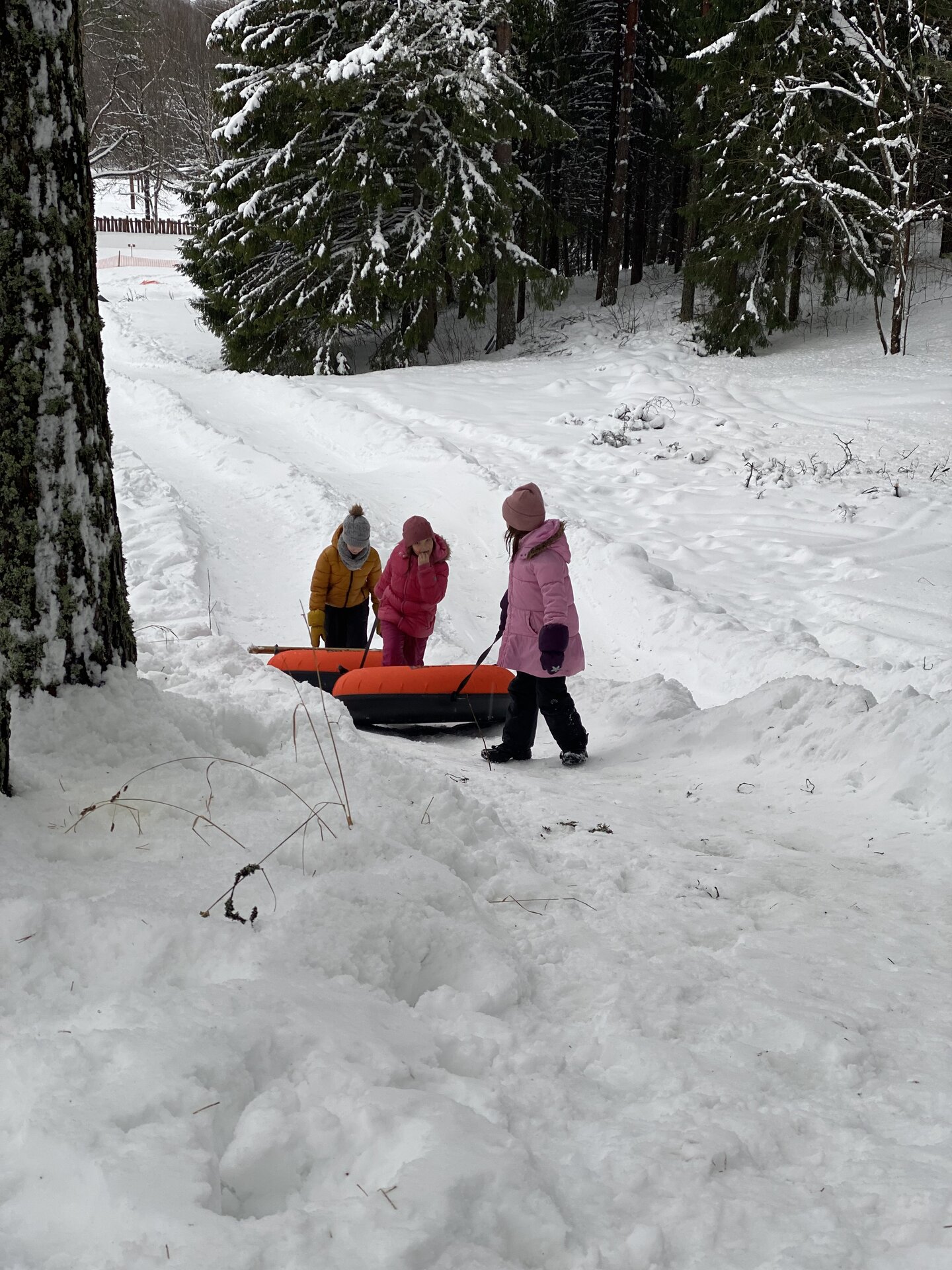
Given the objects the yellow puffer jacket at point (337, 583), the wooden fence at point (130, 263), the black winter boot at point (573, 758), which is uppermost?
the wooden fence at point (130, 263)

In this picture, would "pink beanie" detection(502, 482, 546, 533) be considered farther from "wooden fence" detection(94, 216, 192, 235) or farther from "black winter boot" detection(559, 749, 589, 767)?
"wooden fence" detection(94, 216, 192, 235)


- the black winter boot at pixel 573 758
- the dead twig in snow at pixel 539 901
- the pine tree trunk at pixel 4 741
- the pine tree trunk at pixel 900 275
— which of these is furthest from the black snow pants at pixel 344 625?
the pine tree trunk at pixel 900 275

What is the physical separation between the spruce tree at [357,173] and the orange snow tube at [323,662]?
12.1 meters

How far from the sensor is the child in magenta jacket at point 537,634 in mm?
4695

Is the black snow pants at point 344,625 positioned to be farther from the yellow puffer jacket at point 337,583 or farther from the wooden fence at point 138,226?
the wooden fence at point 138,226

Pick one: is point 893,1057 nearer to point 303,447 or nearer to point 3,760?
point 3,760

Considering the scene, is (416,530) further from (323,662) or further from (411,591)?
(323,662)

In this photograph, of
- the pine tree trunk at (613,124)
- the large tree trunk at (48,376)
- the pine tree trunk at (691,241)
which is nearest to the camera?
the large tree trunk at (48,376)

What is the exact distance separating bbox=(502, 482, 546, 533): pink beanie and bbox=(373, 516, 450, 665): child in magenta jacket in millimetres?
1042

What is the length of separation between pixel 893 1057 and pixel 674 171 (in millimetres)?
26743

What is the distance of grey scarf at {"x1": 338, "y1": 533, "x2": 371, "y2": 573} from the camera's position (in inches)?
249

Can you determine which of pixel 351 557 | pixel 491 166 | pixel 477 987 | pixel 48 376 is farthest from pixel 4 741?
pixel 491 166

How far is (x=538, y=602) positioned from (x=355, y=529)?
186 centimetres

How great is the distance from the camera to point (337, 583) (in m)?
6.57
